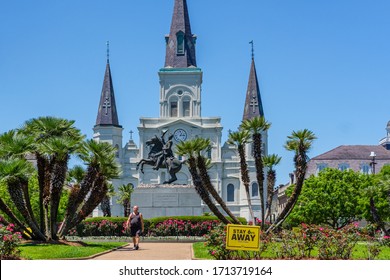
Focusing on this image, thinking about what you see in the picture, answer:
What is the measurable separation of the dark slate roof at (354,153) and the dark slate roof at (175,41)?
31.1 meters

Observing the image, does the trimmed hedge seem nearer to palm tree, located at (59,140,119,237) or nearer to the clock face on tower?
palm tree, located at (59,140,119,237)

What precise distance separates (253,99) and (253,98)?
175 mm

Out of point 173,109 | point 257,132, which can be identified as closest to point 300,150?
point 257,132

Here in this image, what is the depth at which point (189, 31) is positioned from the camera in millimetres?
112500

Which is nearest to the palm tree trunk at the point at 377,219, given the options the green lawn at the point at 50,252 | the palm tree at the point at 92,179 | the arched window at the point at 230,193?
the palm tree at the point at 92,179

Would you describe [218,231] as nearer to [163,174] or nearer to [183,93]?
[163,174]

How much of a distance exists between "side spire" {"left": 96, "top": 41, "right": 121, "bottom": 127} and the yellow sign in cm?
9490

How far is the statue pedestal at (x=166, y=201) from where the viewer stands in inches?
1565

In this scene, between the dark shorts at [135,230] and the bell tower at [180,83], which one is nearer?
the dark shorts at [135,230]

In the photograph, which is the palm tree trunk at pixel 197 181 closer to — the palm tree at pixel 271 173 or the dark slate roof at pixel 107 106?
the palm tree at pixel 271 173

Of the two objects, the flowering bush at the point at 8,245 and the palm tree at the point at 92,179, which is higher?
the palm tree at the point at 92,179

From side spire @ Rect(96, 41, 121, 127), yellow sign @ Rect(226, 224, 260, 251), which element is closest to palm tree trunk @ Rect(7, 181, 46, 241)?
yellow sign @ Rect(226, 224, 260, 251)

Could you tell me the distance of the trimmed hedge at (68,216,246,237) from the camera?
35.4 metres

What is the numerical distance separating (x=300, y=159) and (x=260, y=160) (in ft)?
5.97
